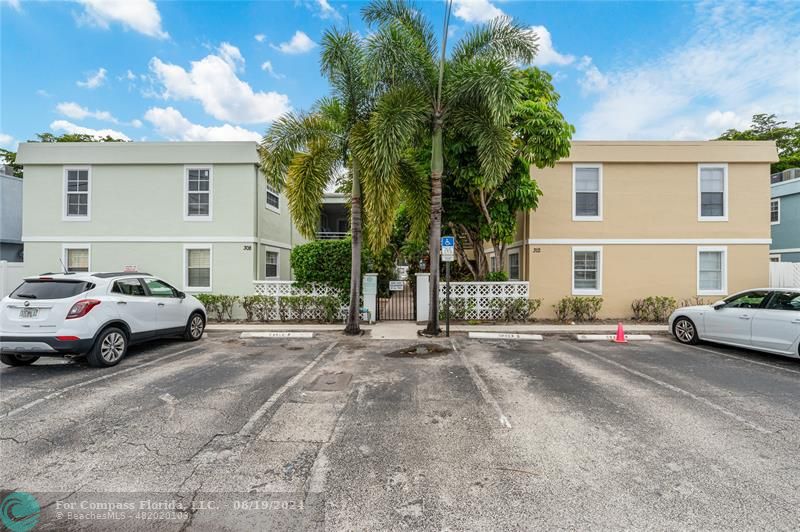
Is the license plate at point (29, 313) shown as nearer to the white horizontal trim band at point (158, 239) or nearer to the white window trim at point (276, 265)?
the white horizontal trim band at point (158, 239)

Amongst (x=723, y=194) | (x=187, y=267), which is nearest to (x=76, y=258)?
(x=187, y=267)

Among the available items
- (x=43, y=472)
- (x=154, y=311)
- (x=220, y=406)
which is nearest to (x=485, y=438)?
(x=220, y=406)

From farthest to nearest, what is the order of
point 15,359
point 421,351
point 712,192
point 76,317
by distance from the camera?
1. point 712,192
2. point 421,351
3. point 15,359
4. point 76,317

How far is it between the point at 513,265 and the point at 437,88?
8106mm

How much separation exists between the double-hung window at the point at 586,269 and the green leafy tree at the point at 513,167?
2.95 meters

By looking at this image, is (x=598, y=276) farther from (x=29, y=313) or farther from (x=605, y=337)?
(x=29, y=313)

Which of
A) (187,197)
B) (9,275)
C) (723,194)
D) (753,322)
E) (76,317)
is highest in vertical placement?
(723,194)

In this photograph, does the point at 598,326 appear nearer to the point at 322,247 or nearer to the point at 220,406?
the point at 322,247

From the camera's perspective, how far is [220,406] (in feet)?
15.3

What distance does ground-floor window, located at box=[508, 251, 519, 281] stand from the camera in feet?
47.1

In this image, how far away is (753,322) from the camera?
741cm

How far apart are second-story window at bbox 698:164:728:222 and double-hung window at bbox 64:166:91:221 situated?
71.4 ft

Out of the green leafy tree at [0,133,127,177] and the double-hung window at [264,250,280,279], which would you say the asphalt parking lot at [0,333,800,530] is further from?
the green leafy tree at [0,133,127,177]

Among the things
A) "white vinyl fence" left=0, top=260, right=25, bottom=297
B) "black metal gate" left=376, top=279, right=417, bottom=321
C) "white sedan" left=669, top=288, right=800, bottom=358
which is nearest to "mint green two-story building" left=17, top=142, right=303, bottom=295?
"white vinyl fence" left=0, top=260, right=25, bottom=297
